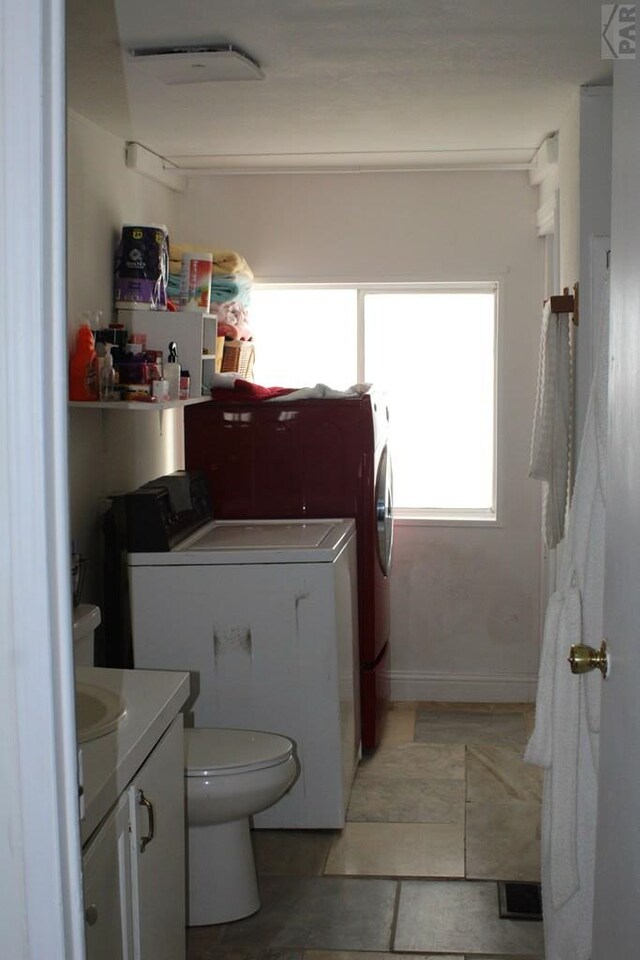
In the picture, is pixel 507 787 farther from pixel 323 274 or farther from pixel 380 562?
pixel 323 274

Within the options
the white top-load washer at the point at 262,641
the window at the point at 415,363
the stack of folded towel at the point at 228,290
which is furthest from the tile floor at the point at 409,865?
the stack of folded towel at the point at 228,290

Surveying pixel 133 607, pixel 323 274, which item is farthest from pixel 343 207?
pixel 133 607

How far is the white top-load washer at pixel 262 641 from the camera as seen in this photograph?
3.42m

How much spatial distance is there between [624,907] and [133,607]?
224 cm

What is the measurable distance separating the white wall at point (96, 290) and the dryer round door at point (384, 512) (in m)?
0.96

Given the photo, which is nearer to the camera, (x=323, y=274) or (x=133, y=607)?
(x=133, y=607)

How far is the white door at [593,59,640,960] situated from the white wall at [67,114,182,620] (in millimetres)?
2244

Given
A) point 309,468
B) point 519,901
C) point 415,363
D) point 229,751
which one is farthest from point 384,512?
point 519,901

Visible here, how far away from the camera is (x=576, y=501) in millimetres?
2199

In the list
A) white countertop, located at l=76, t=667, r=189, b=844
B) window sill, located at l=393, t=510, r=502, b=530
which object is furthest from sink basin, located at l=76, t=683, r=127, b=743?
window sill, located at l=393, t=510, r=502, b=530

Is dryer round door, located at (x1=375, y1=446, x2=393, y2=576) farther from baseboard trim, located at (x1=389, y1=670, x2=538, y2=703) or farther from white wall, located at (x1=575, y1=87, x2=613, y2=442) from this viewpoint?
white wall, located at (x1=575, y1=87, x2=613, y2=442)

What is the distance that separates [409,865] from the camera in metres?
3.28

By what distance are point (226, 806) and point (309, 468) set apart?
161 cm

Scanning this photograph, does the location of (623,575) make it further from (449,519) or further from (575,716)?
(449,519)
